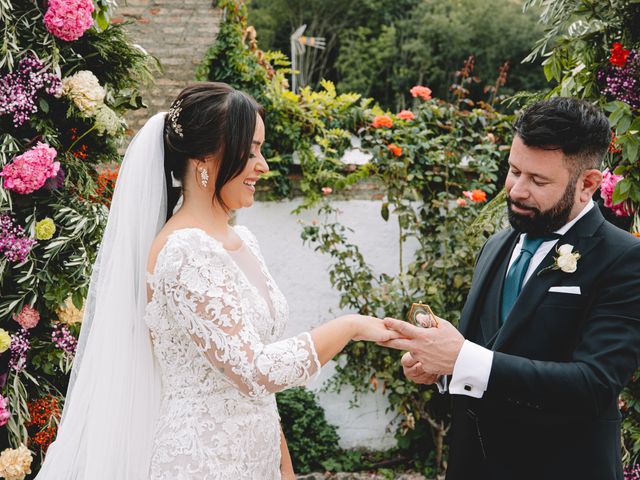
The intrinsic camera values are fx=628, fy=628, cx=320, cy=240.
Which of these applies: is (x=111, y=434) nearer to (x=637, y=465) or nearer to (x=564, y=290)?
(x=564, y=290)

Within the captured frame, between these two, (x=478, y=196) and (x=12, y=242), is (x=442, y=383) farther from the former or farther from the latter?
(x=478, y=196)

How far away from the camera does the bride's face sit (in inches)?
87.9

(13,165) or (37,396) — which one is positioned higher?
(13,165)

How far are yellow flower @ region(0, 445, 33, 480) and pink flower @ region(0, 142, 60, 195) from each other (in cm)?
124

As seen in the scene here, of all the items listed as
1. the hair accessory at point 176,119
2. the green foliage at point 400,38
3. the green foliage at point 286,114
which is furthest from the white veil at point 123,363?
the green foliage at point 400,38

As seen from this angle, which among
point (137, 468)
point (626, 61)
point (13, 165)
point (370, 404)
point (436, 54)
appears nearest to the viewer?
point (137, 468)

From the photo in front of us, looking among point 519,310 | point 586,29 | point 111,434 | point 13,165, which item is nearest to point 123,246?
point 111,434

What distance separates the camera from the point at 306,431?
525 centimetres

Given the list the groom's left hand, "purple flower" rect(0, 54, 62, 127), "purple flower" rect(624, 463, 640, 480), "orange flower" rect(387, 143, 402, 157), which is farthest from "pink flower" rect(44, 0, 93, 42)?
"purple flower" rect(624, 463, 640, 480)

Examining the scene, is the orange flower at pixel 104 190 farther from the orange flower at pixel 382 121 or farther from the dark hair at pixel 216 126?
the orange flower at pixel 382 121

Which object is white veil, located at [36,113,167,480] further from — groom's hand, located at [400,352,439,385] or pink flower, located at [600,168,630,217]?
pink flower, located at [600,168,630,217]

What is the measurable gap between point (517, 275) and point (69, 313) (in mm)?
2241

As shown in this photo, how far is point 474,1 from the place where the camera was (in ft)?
119

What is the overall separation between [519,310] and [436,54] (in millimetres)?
35309
